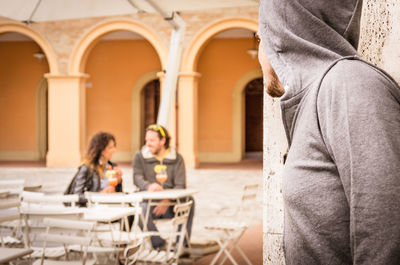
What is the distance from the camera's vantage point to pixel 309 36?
37.3 inches

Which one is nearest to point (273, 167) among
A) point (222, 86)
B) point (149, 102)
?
point (222, 86)

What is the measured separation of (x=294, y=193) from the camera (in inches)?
36.1

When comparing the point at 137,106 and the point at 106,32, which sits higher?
the point at 106,32

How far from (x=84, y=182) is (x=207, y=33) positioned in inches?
380

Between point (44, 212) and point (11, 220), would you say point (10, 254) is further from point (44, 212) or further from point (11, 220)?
point (11, 220)

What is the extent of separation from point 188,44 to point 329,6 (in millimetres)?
13430

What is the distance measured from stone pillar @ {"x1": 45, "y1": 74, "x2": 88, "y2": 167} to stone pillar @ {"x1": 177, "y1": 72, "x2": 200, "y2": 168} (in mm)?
2899

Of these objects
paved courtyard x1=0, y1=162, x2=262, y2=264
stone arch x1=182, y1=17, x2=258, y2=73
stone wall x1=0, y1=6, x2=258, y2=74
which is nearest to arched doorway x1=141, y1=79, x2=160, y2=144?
paved courtyard x1=0, y1=162, x2=262, y2=264

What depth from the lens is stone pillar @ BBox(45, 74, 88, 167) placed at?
14812mm

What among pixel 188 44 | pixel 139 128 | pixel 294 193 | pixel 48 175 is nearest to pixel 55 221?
pixel 294 193

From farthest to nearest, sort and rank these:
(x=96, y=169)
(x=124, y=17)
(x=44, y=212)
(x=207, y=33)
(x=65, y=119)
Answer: (x=65, y=119)
(x=124, y=17)
(x=207, y=33)
(x=96, y=169)
(x=44, y=212)

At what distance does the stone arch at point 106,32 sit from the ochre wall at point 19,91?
154 inches

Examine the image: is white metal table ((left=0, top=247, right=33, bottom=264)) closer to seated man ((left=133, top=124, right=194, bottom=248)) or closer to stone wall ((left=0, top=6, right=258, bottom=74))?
seated man ((left=133, top=124, right=194, bottom=248))

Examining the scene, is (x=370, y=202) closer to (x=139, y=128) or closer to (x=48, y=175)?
(x=48, y=175)
